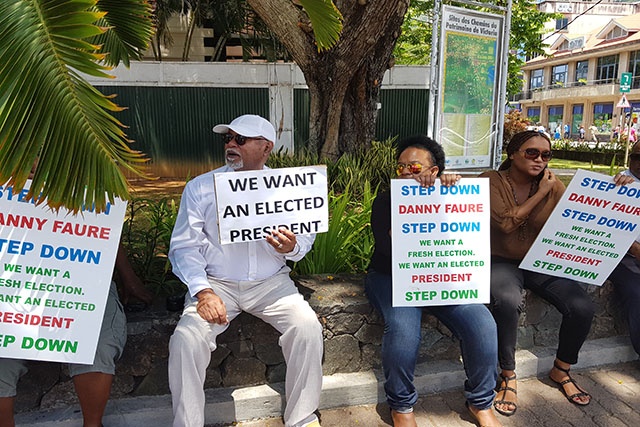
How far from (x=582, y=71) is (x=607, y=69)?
3.70 meters

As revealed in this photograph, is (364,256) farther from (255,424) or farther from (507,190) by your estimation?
(255,424)

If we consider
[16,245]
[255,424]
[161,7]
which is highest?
[161,7]

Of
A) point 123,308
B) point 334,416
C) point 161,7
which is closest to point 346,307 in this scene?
point 334,416

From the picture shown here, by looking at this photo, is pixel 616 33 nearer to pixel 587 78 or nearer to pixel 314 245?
pixel 587 78

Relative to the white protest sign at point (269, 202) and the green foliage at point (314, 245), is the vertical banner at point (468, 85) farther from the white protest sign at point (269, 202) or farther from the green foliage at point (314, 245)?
the white protest sign at point (269, 202)

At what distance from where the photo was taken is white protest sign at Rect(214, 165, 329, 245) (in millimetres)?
2475

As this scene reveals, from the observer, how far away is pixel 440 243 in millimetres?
2775

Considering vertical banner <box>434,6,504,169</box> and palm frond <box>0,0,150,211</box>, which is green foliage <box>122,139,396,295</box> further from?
vertical banner <box>434,6,504,169</box>

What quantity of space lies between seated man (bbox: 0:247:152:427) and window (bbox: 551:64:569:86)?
5329 centimetres

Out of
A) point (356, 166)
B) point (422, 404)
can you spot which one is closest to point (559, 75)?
point (356, 166)

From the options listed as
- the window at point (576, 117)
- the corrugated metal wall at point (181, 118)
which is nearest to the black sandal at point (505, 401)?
the corrugated metal wall at point (181, 118)

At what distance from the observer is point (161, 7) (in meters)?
12.8

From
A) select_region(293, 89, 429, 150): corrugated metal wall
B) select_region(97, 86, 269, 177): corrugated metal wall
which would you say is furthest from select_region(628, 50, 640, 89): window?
select_region(97, 86, 269, 177): corrugated metal wall

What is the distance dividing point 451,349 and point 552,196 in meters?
1.17
